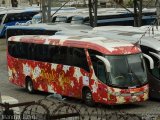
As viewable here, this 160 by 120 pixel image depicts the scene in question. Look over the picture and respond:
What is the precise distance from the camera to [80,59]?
19.7 m

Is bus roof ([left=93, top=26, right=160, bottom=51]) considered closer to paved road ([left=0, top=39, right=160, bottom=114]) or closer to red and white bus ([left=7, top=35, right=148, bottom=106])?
red and white bus ([left=7, top=35, right=148, bottom=106])

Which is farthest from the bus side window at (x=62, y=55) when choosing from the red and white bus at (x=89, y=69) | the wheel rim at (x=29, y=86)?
the wheel rim at (x=29, y=86)

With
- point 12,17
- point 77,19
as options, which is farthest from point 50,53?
point 12,17

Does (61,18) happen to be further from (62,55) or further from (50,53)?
(62,55)

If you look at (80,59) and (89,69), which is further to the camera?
(80,59)

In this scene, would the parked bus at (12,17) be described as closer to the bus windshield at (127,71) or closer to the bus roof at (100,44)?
the bus roof at (100,44)

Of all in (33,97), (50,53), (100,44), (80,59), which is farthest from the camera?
(33,97)

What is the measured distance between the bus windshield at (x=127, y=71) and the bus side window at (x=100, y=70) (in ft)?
0.81

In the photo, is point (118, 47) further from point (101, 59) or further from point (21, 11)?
point (21, 11)

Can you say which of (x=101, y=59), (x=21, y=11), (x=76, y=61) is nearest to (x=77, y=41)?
(x=76, y=61)

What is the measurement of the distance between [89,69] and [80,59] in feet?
2.51

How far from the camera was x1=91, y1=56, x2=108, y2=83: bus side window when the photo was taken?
729 inches

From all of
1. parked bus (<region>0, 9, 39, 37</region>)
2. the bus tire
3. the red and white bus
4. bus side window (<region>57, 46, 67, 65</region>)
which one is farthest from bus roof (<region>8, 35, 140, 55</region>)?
parked bus (<region>0, 9, 39, 37</region>)

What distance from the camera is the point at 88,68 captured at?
19141 mm
